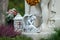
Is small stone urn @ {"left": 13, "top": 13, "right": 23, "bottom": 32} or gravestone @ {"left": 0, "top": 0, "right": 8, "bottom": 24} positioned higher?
gravestone @ {"left": 0, "top": 0, "right": 8, "bottom": 24}

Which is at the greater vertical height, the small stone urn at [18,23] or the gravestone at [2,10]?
A: the gravestone at [2,10]

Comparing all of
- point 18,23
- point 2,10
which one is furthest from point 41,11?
point 2,10

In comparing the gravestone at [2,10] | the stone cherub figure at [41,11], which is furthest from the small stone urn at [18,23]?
the stone cherub figure at [41,11]

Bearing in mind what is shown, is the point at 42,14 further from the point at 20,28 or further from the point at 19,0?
the point at 19,0

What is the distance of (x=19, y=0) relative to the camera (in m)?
26.3

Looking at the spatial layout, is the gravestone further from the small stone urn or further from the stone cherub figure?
the stone cherub figure

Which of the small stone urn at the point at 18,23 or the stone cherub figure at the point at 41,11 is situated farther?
the stone cherub figure at the point at 41,11

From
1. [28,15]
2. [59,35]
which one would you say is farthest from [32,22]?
[59,35]

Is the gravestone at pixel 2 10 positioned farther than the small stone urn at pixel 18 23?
Yes

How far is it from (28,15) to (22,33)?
2.21 feet

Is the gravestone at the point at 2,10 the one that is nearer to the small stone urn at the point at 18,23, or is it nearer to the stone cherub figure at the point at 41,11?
the small stone urn at the point at 18,23

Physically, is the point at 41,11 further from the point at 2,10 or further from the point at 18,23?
the point at 2,10

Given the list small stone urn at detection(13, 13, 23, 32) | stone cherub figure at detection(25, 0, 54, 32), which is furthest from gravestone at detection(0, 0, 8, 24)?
stone cherub figure at detection(25, 0, 54, 32)

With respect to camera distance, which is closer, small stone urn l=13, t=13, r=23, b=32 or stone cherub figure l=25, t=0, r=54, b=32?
small stone urn l=13, t=13, r=23, b=32
